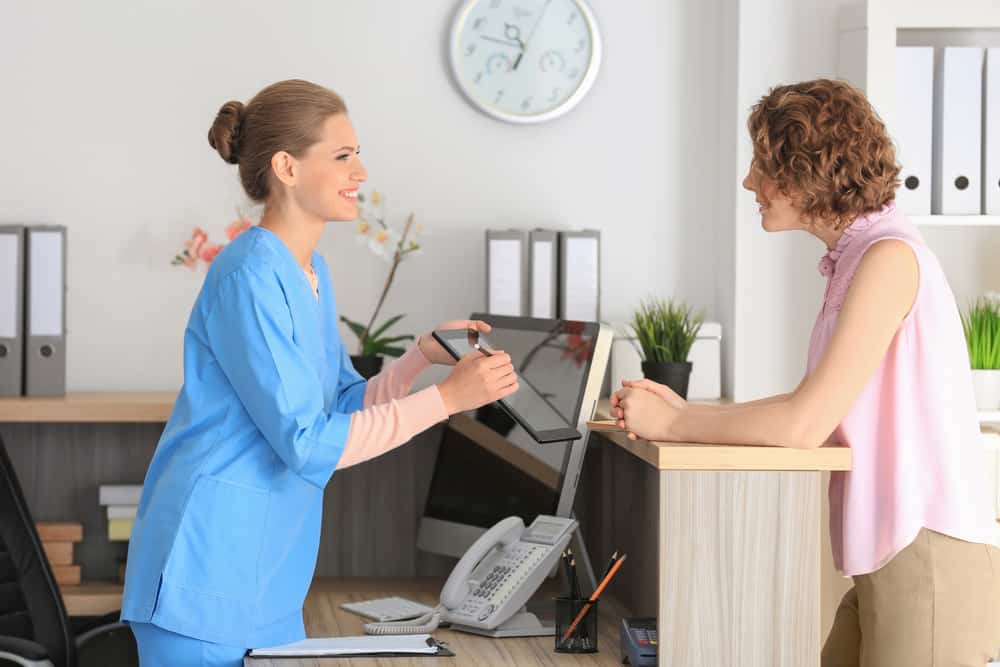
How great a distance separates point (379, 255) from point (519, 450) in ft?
2.29

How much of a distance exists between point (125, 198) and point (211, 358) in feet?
4.20

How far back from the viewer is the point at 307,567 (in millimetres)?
1907

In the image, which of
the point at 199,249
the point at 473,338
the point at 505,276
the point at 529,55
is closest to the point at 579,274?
the point at 505,276

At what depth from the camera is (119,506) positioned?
2.77 m

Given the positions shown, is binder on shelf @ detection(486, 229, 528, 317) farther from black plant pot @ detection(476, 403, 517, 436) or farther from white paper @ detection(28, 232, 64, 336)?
white paper @ detection(28, 232, 64, 336)

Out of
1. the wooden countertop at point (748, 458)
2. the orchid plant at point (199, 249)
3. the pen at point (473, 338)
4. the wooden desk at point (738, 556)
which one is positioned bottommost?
the wooden desk at point (738, 556)

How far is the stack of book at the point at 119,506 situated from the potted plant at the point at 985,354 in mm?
1974

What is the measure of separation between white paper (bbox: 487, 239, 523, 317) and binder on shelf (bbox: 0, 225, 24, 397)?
108cm

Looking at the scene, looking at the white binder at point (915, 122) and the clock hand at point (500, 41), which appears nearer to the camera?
the white binder at point (915, 122)

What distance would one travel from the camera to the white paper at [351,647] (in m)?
1.79

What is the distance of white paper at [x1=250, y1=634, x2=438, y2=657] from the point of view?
1794 millimetres

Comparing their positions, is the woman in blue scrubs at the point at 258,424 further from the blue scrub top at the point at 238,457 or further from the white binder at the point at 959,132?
the white binder at the point at 959,132

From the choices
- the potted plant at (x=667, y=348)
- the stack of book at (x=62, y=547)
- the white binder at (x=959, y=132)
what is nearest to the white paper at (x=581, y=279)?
the potted plant at (x=667, y=348)

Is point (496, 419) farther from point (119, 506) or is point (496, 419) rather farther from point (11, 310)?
point (11, 310)
